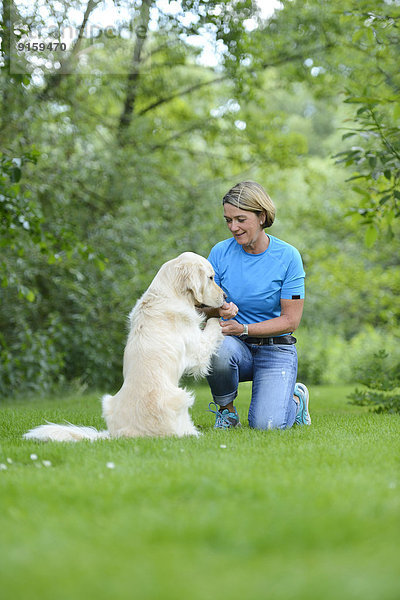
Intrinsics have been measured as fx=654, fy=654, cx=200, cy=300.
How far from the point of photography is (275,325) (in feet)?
17.2

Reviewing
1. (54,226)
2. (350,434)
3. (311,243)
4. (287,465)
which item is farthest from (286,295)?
(311,243)

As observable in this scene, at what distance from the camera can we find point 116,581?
2.05 m

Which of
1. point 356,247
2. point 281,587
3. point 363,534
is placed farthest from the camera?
point 356,247

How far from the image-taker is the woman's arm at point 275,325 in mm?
5199

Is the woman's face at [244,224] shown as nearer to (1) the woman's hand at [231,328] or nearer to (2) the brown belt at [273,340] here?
(1) the woman's hand at [231,328]

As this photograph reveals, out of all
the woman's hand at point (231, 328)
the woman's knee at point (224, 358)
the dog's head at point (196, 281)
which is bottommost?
the woman's knee at point (224, 358)

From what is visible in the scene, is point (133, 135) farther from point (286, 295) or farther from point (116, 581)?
point (116, 581)

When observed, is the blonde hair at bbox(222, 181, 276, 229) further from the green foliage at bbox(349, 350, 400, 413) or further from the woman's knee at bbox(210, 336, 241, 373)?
the green foliage at bbox(349, 350, 400, 413)

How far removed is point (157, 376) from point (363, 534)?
2.24 metres

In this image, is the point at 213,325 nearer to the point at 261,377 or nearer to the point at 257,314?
the point at 257,314

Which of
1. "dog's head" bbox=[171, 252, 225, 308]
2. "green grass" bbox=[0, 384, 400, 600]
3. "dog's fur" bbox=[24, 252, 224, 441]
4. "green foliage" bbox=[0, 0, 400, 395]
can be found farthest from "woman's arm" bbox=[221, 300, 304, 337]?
"green foliage" bbox=[0, 0, 400, 395]

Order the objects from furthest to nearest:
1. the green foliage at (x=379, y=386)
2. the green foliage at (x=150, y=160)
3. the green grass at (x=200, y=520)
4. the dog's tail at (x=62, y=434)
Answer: the green foliage at (x=150, y=160) < the green foliage at (x=379, y=386) < the dog's tail at (x=62, y=434) < the green grass at (x=200, y=520)

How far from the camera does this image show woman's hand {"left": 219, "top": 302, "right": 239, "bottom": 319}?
5.15m

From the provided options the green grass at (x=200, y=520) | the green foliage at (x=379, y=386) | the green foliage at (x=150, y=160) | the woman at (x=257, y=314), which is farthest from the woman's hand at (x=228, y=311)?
the green foliage at (x=379, y=386)
